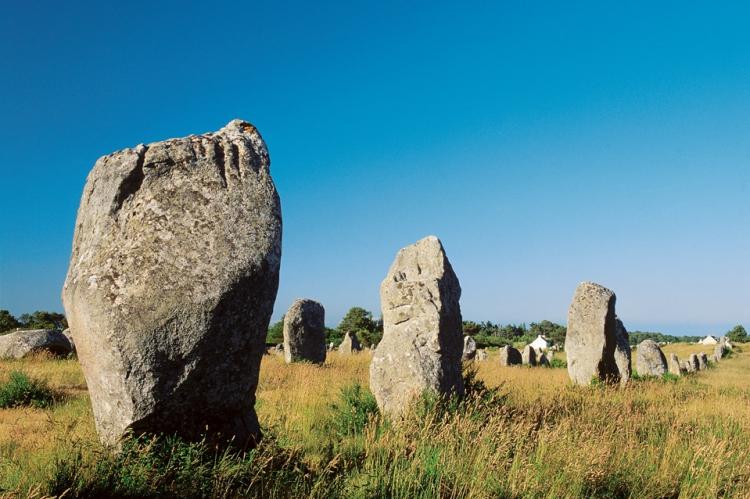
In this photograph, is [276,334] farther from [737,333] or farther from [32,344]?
[737,333]

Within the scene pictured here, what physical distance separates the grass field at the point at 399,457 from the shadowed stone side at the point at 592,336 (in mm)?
5373

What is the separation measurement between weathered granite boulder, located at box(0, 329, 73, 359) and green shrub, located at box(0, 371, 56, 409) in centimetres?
780

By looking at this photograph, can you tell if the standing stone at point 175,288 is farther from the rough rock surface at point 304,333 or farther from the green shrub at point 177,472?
the rough rock surface at point 304,333

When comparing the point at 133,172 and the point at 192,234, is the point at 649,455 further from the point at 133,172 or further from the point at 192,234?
the point at 133,172

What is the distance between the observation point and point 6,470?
4660 mm

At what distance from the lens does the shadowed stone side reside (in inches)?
629

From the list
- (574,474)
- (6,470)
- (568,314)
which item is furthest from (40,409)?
(568,314)

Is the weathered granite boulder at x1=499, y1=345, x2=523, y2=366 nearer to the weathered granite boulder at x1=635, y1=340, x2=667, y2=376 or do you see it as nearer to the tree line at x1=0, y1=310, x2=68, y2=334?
the weathered granite boulder at x1=635, y1=340, x2=667, y2=376

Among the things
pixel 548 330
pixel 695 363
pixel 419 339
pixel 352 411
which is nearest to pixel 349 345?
pixel 695 363

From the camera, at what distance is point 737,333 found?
72938 millimetres

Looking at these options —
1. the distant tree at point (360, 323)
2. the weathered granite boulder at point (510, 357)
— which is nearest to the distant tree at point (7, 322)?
the distant tree at point (360, 323)

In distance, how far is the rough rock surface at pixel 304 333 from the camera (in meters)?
19.1

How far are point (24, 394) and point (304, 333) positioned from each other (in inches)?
392

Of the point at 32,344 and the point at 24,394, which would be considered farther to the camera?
the point at 32,344
